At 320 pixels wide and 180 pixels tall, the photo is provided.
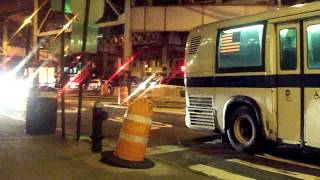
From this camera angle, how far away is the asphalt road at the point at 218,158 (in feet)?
31.0

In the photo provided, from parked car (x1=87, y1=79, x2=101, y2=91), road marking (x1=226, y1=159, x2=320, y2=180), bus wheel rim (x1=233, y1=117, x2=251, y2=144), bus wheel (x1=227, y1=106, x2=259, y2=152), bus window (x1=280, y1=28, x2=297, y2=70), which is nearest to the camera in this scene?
road marking (x1=226, y1=159, x2=320, y2=180)

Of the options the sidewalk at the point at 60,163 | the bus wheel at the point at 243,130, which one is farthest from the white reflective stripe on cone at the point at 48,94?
the bus wheel at the point at 243,130

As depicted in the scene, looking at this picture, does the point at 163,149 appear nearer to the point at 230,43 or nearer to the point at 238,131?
the point at 238,131

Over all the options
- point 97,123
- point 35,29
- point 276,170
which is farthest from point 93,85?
point 276,170

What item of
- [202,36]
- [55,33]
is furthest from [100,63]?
[202,36]

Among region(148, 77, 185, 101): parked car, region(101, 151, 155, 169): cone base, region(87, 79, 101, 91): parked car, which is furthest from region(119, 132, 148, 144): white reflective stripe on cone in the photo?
region(87, 79, 101, 91): parked car

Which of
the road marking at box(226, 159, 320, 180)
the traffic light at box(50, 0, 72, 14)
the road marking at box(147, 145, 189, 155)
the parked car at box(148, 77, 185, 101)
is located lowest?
the road marking at box(226, 159, 320, 180)

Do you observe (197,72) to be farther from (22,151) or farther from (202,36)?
(22,151)

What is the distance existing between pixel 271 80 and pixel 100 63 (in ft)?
207

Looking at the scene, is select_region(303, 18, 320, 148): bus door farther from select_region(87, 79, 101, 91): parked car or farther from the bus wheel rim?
select_region(87, 79, 101, 91): parked car

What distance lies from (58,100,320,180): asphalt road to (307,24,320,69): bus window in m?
1.83

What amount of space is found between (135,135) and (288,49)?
10.9 ft

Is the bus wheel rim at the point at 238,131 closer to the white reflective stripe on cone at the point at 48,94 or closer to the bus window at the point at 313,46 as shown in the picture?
the bus window at the point at 313,46

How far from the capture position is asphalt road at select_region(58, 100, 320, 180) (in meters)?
9.44
